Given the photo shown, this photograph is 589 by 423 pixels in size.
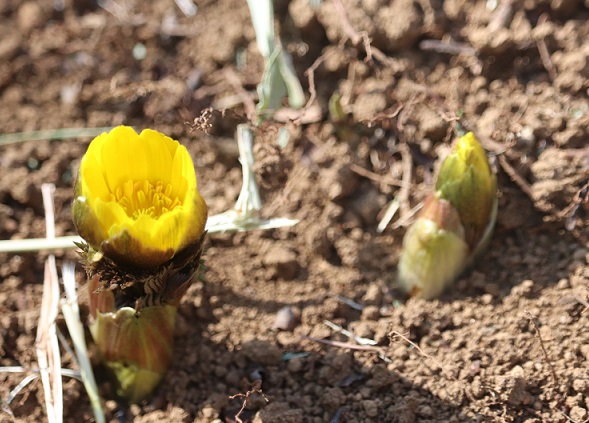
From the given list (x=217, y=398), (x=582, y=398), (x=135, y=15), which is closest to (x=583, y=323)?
(x=582, y=398)

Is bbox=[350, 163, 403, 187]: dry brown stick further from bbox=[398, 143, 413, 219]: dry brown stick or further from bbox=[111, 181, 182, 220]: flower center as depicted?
bbox=[111, 181, 182, 220]: flower center

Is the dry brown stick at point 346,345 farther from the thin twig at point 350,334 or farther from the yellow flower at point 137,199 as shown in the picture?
the yellow flower at point 137,199

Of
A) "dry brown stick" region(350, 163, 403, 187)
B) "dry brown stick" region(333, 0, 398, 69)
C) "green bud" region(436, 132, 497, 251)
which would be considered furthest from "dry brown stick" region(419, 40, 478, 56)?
"green bud" region(436, 132, 497, 251)

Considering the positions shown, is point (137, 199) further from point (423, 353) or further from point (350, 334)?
point (423, 353)

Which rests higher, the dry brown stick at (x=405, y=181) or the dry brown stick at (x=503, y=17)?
the dry brown stick at (x=503, y=17)

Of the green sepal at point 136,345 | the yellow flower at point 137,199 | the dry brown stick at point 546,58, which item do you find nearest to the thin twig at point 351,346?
the green sepal at point 136,345

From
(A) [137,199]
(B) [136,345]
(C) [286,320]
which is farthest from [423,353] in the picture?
(A) [137,199]

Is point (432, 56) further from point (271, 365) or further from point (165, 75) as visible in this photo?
point (271, 365)
